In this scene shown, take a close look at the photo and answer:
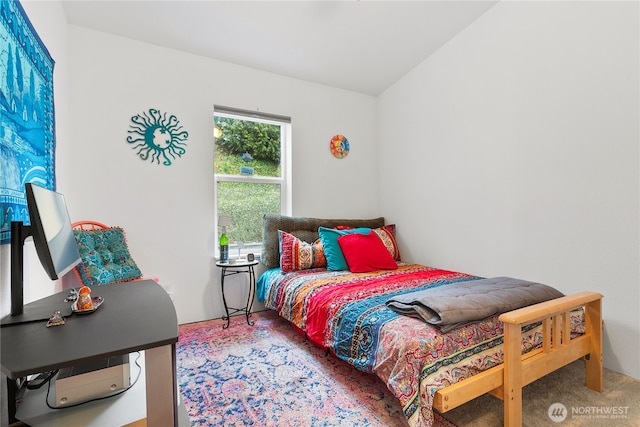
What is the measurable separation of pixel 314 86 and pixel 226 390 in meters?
3.04

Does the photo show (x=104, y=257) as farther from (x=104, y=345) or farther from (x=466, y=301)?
(x=466, y=301)

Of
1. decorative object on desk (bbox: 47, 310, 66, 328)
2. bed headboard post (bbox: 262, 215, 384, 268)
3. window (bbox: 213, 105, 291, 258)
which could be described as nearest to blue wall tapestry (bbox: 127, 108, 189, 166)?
window (bbox: 213, 105, 291, 258)

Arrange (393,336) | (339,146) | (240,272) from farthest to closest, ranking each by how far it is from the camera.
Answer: (339,146)
(240,272)
(393,336)

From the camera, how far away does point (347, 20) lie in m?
2.50

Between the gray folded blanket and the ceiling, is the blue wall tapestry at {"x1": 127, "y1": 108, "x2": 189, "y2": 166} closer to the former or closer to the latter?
the ceiling

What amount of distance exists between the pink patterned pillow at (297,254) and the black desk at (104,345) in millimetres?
1744

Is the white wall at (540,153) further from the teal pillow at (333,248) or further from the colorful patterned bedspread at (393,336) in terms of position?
the teal pillow at (333,248)

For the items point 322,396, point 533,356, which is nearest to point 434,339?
point 533,356

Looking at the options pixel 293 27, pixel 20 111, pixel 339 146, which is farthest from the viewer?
pixel 339 146

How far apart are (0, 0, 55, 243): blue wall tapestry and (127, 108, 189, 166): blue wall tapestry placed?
0.91 metres

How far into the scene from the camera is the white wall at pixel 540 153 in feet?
5.95

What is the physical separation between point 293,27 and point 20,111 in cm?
196

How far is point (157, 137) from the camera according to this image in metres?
2.73

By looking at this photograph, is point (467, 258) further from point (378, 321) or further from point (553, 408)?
point (378, 321)
